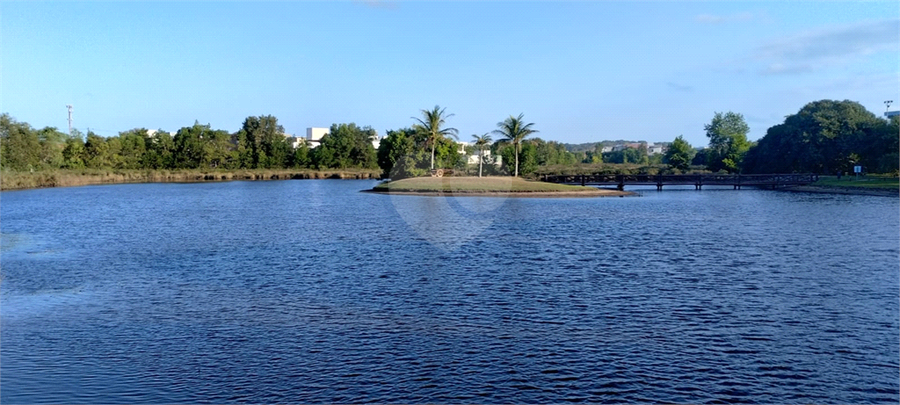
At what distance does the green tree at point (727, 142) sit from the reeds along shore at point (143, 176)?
7651 centimetres

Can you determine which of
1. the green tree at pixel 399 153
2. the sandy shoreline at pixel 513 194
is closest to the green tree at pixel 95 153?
the green tree at pixel 399 153

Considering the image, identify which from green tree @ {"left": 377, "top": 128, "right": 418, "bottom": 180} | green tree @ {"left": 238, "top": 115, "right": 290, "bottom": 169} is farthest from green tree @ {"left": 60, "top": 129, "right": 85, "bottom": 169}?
green tree @ {"left": 377, "top": 128, "right": 418, "bottom": 180}

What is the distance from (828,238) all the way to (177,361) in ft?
113

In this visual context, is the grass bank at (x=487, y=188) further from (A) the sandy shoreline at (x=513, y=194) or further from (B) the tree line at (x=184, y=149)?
(B) the tree line at (x=184, y=149)

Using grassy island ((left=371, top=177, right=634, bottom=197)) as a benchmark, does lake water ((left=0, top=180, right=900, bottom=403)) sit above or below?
below

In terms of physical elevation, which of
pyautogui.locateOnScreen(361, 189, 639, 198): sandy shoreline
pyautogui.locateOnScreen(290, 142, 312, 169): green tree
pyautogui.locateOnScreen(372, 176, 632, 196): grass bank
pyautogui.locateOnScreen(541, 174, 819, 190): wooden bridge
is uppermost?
pyautogui.locateOnScreen(290, 142, 312, 169): green tree

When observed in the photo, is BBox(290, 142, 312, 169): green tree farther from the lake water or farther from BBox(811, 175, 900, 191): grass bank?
the lake water

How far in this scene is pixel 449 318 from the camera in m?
18.2

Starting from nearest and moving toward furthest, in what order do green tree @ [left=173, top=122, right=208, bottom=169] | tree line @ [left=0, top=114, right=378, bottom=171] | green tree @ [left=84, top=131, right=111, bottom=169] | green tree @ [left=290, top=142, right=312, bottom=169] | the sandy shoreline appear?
the sandy shoreline
tree line @ [left=0, top=114, right=378, bottom=171]
green tree @ [left=84, top=131, right=111, bottom=169]
green tree @ [left=173, top=122, right=208, bottom=169]
green tree @ [left=290, top=142, right=312, bottom=169]

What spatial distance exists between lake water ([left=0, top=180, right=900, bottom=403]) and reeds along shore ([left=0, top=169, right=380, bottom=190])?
68.5m

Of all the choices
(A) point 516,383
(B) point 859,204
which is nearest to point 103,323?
(A) point 516,383

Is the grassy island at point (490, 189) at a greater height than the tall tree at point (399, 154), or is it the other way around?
the tall tree at point (399, 154)

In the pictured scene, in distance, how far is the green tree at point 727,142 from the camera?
14162 cm

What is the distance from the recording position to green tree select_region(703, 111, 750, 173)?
142 metres
